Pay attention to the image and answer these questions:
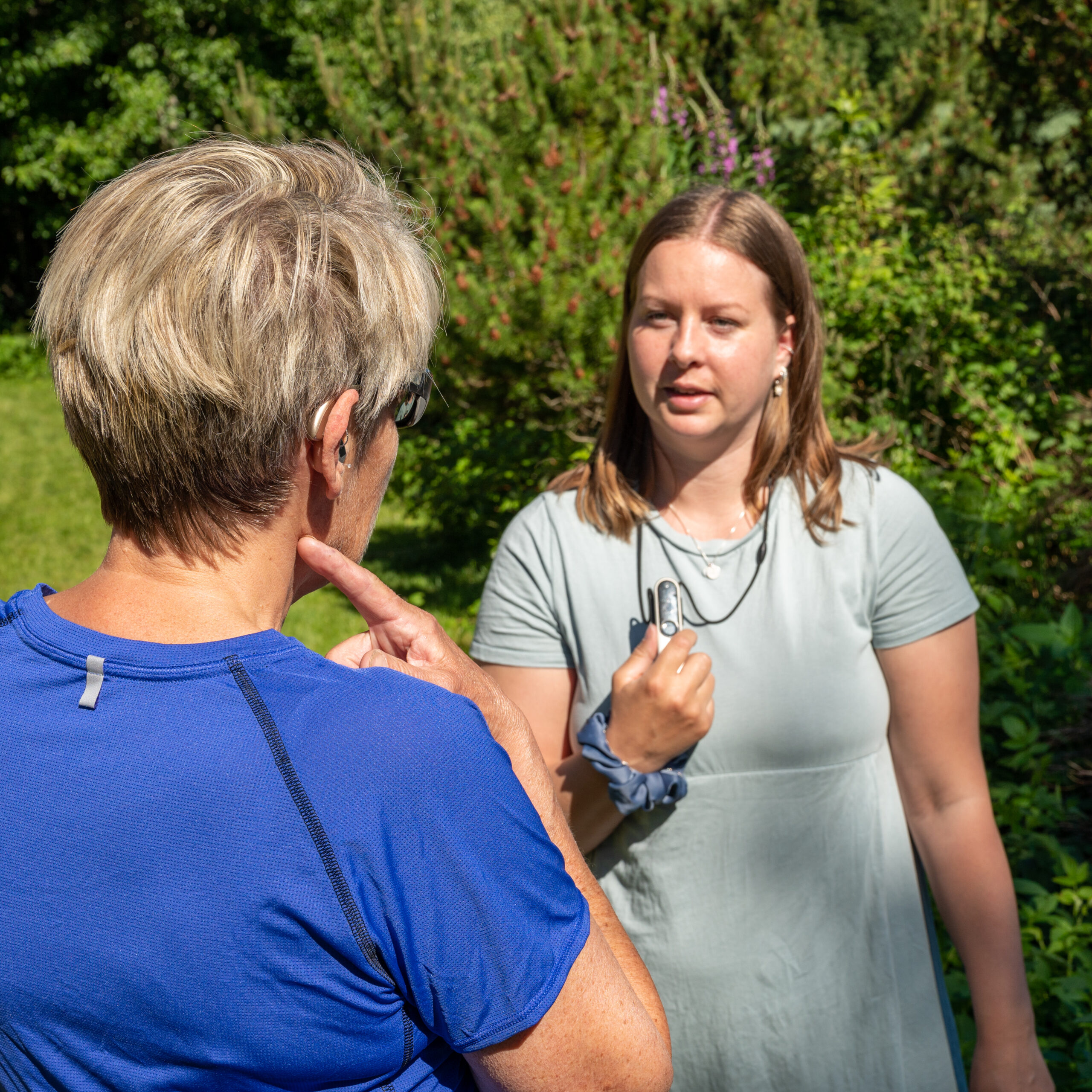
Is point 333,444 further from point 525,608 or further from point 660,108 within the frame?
point 660,108

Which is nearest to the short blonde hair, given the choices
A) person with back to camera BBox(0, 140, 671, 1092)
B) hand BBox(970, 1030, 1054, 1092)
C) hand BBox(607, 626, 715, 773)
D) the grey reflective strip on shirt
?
person with back to camera BBox(0, 140, 671, 1092)

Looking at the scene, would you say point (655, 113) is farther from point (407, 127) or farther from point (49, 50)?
point (49, 50)

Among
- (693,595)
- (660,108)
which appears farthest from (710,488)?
(660,108)

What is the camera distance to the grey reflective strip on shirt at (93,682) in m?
0.92

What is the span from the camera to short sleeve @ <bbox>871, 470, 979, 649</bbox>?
1.69 metres

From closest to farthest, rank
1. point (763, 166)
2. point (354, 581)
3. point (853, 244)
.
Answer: point (354, 581)
point (763, 166)
point (853, 244)

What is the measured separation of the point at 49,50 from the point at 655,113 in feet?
41.1

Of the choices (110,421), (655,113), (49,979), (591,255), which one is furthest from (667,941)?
(655,113)

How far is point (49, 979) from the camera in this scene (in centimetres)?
88

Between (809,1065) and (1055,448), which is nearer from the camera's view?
(809,1065)

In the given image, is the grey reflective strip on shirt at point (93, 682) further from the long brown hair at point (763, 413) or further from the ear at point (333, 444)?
the long brown hair at point (763, 413)

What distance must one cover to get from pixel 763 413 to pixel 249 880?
Answer: 4.35 feet

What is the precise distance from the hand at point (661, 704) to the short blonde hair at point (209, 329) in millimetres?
682

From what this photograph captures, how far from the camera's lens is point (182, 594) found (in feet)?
3.30
